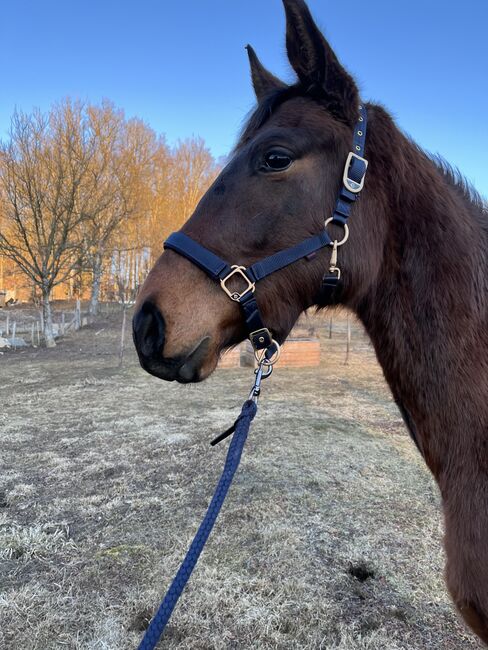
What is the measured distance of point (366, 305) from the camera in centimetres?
165

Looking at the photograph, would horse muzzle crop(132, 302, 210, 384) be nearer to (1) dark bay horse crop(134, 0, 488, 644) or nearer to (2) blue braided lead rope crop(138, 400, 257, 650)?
(1) dark bay horse crop(134, 0, 488, 644)

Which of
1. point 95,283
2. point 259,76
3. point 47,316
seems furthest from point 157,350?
point 95,283

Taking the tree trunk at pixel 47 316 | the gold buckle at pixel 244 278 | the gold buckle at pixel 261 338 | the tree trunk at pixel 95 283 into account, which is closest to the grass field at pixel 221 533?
the gold buckle at pixel 261 338

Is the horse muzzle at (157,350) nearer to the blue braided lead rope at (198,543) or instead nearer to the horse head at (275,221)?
the horse head at (275,221)

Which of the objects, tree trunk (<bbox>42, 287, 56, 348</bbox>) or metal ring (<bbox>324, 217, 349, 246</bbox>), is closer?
metal ring (<bbox>324, 217, 349, 246</bbox>)

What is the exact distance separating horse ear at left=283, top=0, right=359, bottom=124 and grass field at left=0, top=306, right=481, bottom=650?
3.09 meters

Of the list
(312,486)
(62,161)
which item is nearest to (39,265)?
(62,161)

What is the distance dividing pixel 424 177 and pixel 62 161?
18063mm

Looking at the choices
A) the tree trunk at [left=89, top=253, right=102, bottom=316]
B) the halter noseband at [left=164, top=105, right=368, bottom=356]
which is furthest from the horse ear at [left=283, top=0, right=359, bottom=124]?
the tree trunk at [left=89, top=253, right=102, bottom=316]

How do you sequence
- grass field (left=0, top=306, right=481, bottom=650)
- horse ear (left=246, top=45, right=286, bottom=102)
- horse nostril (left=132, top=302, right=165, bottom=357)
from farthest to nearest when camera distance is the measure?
grass field (left=0, top=306, right=481, bottom=650) < horse ear (left=246, top=45, right=286, bottom=102) < horse nostril (left=132, top=302, right=165, bottom=357)

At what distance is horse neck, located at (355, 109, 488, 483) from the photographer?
1489 mm

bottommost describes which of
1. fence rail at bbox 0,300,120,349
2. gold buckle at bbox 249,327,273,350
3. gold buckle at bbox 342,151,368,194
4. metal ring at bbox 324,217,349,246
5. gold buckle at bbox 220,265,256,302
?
fence rail at bbox 0,300,120,349

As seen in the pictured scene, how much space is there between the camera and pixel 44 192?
1655 centimetres

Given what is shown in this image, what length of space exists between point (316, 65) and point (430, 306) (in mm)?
1005
